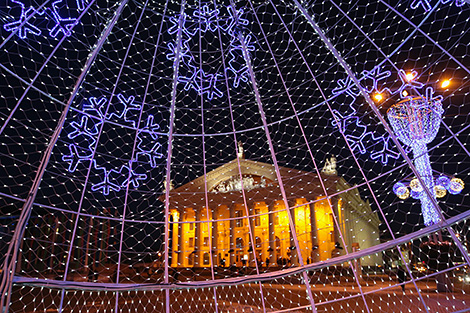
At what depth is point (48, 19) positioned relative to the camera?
499cm

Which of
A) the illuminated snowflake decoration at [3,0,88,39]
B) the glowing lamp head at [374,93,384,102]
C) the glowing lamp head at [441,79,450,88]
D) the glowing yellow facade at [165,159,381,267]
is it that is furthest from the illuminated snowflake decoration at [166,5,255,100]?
the glowing yellow facade at [165,159,381,267]

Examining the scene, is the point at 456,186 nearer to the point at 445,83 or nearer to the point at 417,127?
the point at 417,127

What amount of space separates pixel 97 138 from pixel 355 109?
486 cm

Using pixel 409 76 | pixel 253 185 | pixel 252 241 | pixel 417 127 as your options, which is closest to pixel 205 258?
pixel 253 185

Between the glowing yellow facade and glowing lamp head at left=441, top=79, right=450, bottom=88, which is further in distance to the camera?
the glowing yellow facade

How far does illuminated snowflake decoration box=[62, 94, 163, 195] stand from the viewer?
19.3 ft

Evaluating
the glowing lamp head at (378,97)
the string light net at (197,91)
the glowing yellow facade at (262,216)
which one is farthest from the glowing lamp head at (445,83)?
the glowing yellow facade at (262,216)

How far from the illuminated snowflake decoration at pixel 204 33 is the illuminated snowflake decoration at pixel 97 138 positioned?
3.87ft

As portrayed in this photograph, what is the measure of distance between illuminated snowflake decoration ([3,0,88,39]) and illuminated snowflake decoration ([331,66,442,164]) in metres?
4.59

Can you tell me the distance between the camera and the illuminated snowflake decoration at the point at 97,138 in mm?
5871

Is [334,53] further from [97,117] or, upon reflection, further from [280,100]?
[97,117]

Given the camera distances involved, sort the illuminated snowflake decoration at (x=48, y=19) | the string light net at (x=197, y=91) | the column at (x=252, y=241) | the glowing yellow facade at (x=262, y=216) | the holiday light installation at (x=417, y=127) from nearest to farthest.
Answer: the illuminated snowflake decoration at (x=48, y=19), the string light net at (x=197, y=91), the column at (x=252, y=241), the holiday light installation at (x=417, y=127), the glowing yellow facade at (x=262, y=216)

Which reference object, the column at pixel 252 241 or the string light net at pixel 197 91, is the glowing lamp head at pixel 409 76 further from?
the column at pixel 252 241

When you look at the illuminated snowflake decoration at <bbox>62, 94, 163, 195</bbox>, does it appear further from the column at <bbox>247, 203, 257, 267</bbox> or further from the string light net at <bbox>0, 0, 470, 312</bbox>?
the column at <bbox>247, 203, 257, 267</bbox>
